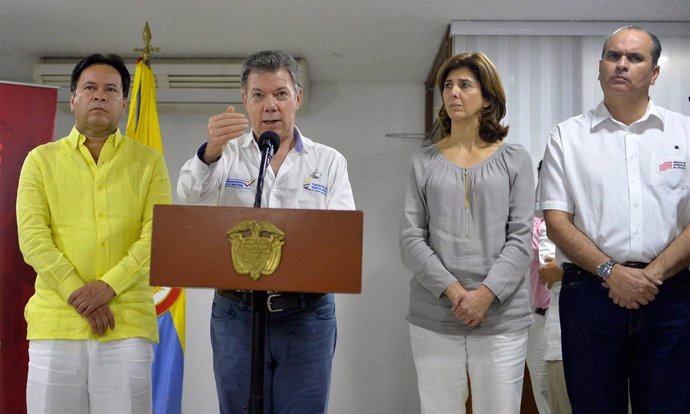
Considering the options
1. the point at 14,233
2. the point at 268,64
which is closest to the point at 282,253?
the point at 268,64

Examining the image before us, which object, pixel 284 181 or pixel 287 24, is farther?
pixel 287 24

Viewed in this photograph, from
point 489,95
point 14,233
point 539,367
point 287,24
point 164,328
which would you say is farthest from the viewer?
point 287,24

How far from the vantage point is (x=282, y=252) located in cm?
143

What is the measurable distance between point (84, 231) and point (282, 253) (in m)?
1.18

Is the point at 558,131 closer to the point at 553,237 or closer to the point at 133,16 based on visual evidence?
the point at 553,237

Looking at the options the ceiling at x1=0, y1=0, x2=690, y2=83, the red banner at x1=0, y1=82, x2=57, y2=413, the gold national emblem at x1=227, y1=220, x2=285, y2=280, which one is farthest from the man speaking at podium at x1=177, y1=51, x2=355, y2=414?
the ceiling at x1=0, y1=0, x2=690, y2=83

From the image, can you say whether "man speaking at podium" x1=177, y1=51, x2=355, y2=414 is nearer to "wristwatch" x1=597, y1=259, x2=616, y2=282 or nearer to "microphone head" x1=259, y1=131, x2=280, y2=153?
"microphone head" x1=259, y1=131, x2=280, y2=153

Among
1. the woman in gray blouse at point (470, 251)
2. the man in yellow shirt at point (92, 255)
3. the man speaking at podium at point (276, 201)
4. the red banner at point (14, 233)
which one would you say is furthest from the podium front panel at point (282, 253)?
the red banner at point (14, 233)

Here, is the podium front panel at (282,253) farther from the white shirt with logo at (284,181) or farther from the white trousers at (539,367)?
the white trousers at (539,367)

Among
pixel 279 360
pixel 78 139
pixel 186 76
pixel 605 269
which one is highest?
pixel 186 76

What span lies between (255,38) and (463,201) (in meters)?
3.10

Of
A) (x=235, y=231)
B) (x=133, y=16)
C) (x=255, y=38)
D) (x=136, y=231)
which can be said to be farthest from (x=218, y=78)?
(x=235, y=231)

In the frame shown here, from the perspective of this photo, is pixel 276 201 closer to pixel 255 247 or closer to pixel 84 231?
pixel 255 247

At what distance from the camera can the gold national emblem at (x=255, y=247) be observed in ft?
4.66
